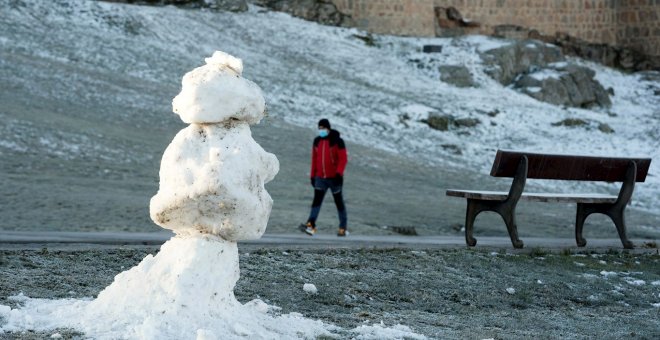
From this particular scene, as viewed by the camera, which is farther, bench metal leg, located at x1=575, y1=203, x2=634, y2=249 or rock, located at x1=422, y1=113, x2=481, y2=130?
rock, located at x1=422, y1=113, x2=481, y2=130

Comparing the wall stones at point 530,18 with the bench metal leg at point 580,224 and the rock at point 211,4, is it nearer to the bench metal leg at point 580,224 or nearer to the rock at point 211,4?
the rock at point 211,4

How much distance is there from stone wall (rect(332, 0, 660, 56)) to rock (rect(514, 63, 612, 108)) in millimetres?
3631

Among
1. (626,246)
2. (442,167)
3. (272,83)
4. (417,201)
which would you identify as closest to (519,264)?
(626,246)

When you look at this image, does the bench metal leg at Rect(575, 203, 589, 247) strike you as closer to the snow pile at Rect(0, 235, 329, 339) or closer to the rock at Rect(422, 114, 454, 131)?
the snow pile at Rect(0, 235, 329, 339)

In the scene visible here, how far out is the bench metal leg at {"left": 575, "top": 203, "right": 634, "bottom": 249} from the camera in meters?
11.1

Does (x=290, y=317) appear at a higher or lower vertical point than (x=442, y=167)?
higher

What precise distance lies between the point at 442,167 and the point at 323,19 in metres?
11.0

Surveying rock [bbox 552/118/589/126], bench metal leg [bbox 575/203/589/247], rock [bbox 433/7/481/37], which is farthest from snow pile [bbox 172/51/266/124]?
rock [bbox 433/7/481/37]

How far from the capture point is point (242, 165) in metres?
5.59

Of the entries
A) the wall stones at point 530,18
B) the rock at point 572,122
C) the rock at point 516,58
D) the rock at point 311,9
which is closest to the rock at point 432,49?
the rock at point 516,58

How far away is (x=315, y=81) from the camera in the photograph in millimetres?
24594

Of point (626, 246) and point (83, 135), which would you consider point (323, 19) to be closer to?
point (83, 135)

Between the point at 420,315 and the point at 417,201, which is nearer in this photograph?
the point at 420,315

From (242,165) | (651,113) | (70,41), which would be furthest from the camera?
(651,113)
